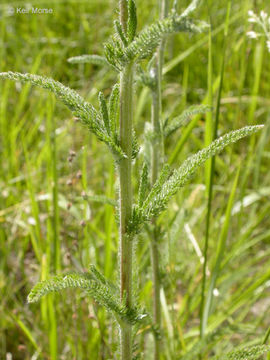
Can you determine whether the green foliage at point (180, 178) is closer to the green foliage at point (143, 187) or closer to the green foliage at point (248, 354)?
the green foliage at point (143, 187)

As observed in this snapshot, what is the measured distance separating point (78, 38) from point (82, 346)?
2.53 m

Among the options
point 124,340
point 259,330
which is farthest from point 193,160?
point 259,330

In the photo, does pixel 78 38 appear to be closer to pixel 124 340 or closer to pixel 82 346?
pixel 82 346

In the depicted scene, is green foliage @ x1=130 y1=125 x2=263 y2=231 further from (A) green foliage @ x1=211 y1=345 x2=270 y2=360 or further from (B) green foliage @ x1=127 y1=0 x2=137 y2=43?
(A) green foliage @ x1=211 y1=345 x2=270 y2=360

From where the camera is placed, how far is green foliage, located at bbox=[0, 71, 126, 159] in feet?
2.66

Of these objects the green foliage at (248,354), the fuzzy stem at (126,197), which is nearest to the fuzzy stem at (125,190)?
the fuzzy stem at (126,197)

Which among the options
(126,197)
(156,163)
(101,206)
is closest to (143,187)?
(126,197)

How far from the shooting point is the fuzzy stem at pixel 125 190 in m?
0.85

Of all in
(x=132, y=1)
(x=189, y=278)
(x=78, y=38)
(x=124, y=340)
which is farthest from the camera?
(x=78, y=38)

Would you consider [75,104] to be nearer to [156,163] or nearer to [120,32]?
[120,32]

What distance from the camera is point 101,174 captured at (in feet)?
8.10

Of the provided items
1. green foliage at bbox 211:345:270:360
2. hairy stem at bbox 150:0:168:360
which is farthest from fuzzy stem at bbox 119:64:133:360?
hairy stem at bbox 150:0:168:360

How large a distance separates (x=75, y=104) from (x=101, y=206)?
1513mm

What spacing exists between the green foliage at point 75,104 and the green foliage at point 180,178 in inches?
4.2
